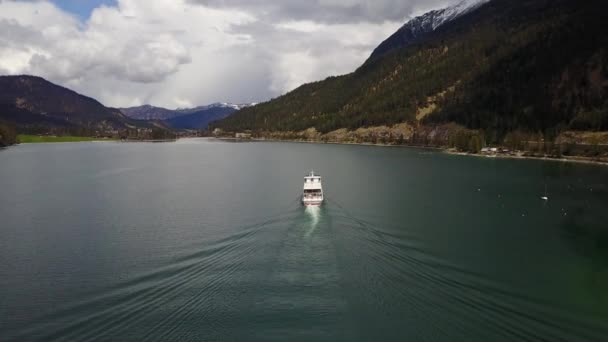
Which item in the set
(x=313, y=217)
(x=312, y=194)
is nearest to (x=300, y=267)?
(x=313, y=217)

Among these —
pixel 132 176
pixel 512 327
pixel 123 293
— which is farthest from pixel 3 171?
pixel 512 327

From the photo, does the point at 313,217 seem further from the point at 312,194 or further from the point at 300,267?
the point at 300,267

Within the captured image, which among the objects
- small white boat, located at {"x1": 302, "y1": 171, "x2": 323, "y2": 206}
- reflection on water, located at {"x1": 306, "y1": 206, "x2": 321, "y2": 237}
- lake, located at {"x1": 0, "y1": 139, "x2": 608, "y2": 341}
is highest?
small white boat, located at {"x1": 302, "y1": 171, "x2": 323, "y2": 206}

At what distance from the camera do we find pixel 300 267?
34375 millimetres

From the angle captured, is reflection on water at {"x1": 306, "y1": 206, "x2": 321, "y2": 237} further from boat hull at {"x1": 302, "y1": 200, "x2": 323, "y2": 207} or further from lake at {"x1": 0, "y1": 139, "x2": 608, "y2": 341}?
boat hull at {"x1": 302, "y1": 200, "x2": 323, "y2": 207}

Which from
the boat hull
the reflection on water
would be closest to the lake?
the reflection on water

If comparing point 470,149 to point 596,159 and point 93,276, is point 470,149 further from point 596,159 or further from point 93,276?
point 93,276

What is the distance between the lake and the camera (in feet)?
82.8

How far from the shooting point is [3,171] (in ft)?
343

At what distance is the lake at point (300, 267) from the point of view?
25.2 meters

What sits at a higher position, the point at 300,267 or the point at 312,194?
the point at 312,194

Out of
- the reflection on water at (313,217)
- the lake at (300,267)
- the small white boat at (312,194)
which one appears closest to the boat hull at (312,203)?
the small white boat at (312,194)

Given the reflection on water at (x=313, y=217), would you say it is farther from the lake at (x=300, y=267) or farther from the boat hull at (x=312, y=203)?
the boat hull at (x=312, y=203)

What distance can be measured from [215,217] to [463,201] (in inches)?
1571
